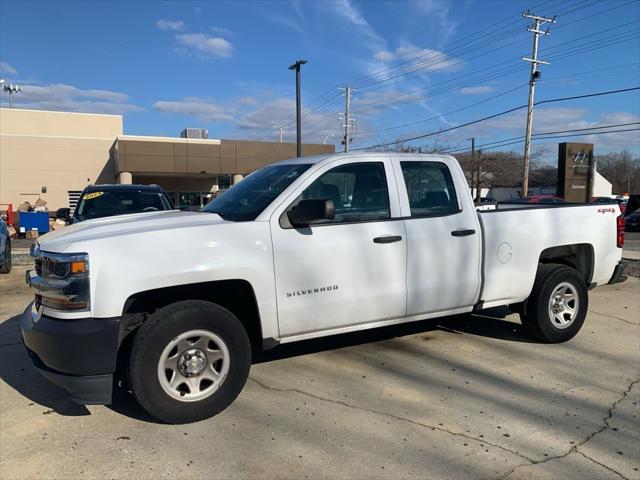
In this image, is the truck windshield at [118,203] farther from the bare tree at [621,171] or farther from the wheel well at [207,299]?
the bare tree at [621,171]

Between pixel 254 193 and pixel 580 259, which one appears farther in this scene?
pixel 580 259

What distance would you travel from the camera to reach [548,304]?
5352 millimetres

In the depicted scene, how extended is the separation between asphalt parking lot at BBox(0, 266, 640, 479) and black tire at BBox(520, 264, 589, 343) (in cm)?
16

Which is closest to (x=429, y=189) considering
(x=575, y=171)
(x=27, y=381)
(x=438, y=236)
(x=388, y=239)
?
(x=438, y=236)

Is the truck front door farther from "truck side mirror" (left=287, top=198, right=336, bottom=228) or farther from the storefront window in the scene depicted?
the storefront window

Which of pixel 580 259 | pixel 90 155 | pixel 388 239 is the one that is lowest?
pixel 580 259

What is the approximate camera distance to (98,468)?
10.2ft

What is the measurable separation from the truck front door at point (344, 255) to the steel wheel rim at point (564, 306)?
202 cm

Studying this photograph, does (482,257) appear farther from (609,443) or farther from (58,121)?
(58,121)

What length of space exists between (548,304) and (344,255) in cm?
255

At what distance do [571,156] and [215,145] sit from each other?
24656mm

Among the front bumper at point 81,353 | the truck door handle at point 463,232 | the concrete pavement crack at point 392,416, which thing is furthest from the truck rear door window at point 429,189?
the front bumper at point 81,353

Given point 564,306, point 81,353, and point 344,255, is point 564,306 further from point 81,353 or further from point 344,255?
point 81,353

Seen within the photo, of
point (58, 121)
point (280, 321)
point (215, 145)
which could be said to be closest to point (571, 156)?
point (215, 145)
